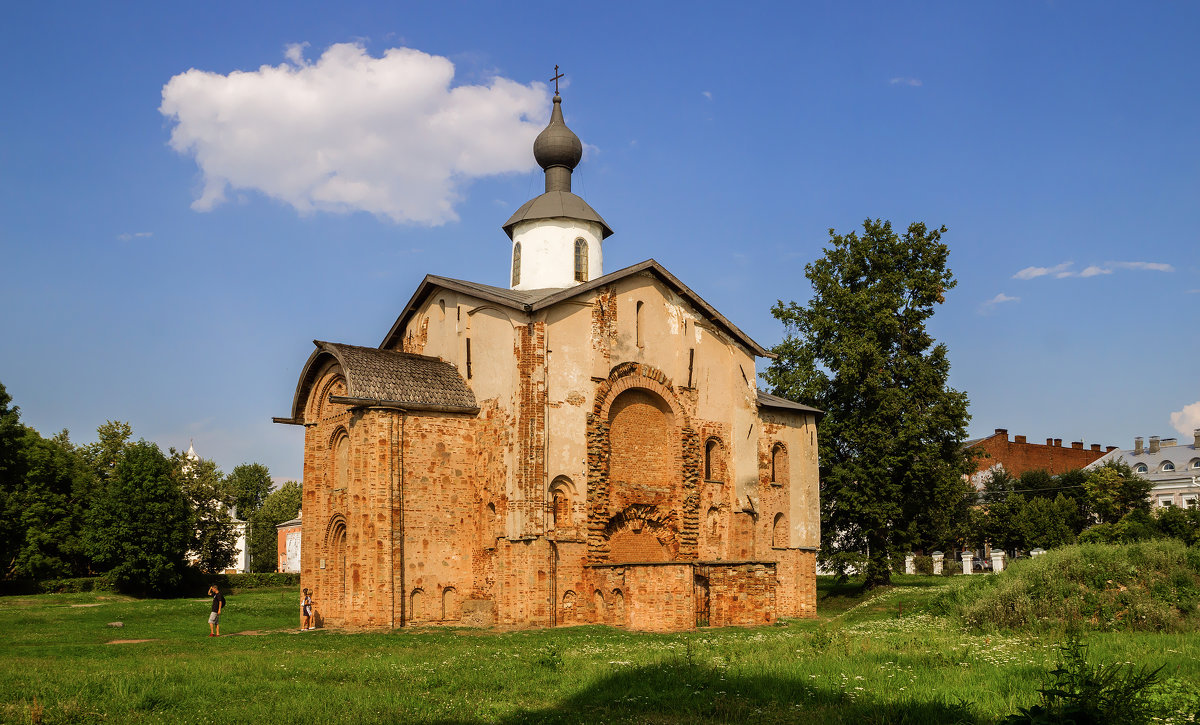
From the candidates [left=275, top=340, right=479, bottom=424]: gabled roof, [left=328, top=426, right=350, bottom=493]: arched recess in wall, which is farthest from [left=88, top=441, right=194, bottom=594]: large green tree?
[left=275, top=340, right=479, bottom=424]: gabled roof

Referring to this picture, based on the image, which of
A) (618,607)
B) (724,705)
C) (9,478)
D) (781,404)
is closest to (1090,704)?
(724,705)

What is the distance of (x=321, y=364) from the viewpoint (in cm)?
2458

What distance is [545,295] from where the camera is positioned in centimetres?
2433

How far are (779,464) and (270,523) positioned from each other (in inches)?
2108

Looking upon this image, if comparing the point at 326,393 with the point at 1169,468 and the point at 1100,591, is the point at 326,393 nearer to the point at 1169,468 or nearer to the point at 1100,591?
the point at 1100,591

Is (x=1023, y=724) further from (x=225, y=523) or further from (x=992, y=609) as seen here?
(x=225, y=523)

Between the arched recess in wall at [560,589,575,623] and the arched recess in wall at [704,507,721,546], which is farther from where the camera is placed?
the arched recess in wall at [704,507,721,546]

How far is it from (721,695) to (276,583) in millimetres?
38801

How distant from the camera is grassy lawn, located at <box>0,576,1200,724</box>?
364 inches

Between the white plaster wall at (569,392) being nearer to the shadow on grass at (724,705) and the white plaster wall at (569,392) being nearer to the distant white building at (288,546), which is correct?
the shadow on grass at (724,705)

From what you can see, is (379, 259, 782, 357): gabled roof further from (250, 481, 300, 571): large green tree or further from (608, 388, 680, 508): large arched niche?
(250, 481, 300, 571): large green tree

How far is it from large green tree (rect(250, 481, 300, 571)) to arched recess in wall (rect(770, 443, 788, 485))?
4896 centimetres

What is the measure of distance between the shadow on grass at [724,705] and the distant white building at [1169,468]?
5093 cm

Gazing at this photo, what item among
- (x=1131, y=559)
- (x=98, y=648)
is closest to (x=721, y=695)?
(x=1131, y=559)
